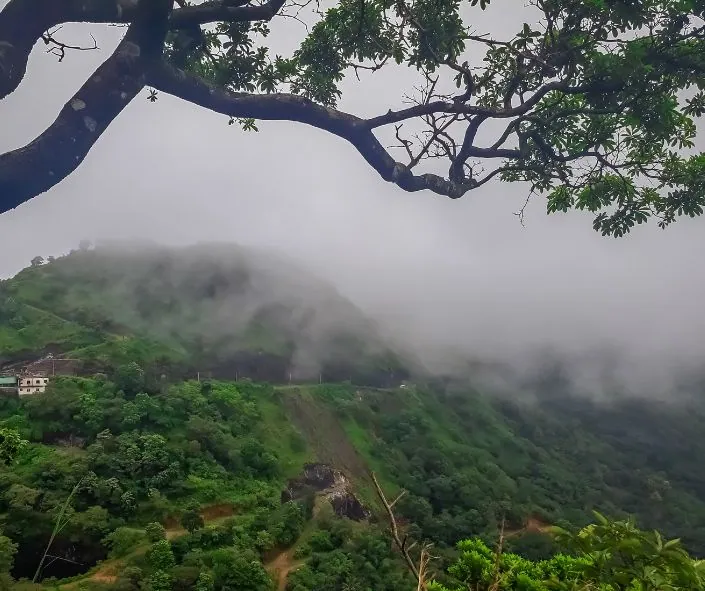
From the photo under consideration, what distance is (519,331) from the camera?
262ft

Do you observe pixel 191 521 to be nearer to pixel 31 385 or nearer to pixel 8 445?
pixel 31 385

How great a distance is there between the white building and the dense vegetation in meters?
0.61

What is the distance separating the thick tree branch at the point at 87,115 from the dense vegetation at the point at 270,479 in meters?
1.52

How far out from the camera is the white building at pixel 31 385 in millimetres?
25141

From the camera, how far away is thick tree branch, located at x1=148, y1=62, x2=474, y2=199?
3.40 meters

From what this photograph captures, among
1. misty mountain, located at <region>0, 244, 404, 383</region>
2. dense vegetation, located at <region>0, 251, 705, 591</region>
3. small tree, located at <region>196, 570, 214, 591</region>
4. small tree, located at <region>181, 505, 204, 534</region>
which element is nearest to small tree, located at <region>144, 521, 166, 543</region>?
dense vegetation, located at <region>0, 251, 705, 591</region>

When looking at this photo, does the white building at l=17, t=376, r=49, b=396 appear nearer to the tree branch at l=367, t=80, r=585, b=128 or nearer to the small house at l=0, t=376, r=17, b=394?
the small house at l=0, t=376, r=17, b=394

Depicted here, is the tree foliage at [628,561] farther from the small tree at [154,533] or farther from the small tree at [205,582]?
the small tree at [154,533]

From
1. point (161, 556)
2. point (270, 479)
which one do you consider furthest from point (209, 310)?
point (161, 556)

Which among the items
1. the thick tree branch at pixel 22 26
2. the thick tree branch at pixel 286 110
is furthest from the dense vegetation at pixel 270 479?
the thick tree branch at pixel 286 110

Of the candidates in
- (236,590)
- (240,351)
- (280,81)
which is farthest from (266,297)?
(280,81)

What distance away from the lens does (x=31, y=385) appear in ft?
83.9

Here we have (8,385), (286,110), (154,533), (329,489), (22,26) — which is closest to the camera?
(22,26)

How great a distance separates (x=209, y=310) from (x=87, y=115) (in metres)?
48.2
